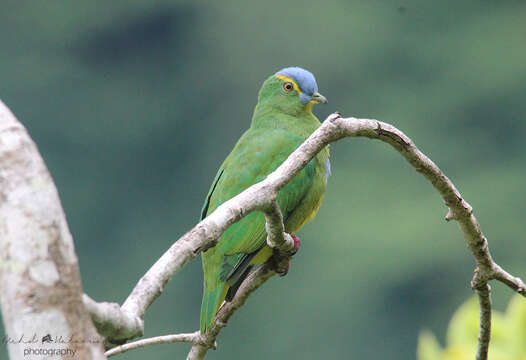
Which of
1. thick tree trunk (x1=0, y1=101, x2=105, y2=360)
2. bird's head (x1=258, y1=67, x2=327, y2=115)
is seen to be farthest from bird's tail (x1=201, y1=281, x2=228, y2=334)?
thick tree trunk (x1=0, y1=101, x2=105, y2=360)

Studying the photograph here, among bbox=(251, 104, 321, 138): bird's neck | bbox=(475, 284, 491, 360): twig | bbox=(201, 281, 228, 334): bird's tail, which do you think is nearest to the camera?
bbox=(475, 284, 491, 360): twig

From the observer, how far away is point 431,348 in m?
1.92

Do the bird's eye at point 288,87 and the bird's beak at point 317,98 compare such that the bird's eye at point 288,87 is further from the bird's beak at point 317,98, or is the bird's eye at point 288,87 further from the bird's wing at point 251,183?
the bird's wing at point 251,183

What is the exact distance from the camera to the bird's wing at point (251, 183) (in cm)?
222

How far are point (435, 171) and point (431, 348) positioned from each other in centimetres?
56

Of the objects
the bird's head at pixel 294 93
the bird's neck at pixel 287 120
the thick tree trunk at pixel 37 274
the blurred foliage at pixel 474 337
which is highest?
the bird's head at pixel 294 93

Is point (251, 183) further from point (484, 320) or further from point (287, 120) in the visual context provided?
point (484, 320)

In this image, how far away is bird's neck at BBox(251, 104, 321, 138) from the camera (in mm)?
2582

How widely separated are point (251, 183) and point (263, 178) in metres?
0.04

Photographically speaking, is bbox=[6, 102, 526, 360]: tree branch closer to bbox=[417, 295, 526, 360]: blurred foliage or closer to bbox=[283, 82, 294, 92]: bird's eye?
bbox=[417, 295, 526, 360]: blurred foliage

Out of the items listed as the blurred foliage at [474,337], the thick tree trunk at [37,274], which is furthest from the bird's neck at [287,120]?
the thick tree trunk at [37,274]

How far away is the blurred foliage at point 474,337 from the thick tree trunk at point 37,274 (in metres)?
1.13

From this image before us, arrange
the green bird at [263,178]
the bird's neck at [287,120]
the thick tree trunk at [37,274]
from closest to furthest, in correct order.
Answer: the thick tree trunk at [37,274] < the green bird at [263,178] < the bird's neck at [287,120]

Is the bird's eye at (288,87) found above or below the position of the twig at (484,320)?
above
